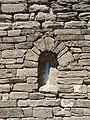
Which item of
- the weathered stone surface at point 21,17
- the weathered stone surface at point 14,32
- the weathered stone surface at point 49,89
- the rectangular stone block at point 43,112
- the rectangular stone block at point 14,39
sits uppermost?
the weathered stone surface at point 21,17

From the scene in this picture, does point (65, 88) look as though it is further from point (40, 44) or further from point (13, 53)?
point (13, 53)

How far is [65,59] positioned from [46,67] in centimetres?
40

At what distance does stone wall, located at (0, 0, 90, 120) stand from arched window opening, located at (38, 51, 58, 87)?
0.11 m

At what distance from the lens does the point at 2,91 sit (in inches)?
202

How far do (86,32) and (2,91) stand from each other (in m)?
1.85

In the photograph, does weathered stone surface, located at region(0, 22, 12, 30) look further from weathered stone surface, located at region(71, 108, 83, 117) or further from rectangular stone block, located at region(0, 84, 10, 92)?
weathered stone surface, located at region(71, 108, 83, 117)

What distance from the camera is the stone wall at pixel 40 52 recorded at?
5047mm

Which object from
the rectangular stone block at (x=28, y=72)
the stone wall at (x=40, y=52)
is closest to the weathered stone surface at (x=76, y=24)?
the stone wall at (x=40, y=52)

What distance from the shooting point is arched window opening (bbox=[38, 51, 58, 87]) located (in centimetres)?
521

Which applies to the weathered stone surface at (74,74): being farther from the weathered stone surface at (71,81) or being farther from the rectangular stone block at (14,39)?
the rectangular stone block at (14,39)

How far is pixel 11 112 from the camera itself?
16.6 feet

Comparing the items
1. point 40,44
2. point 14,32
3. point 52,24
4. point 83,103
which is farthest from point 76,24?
point 83,103

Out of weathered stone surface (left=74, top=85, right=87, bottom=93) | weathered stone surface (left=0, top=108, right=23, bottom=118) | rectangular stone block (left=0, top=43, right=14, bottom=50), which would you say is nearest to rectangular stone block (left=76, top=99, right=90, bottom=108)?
weathered stone surface (left=74, top=85, right=87, bottom=93)

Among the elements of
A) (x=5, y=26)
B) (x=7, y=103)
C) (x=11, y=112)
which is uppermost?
(x=5, y=26)
